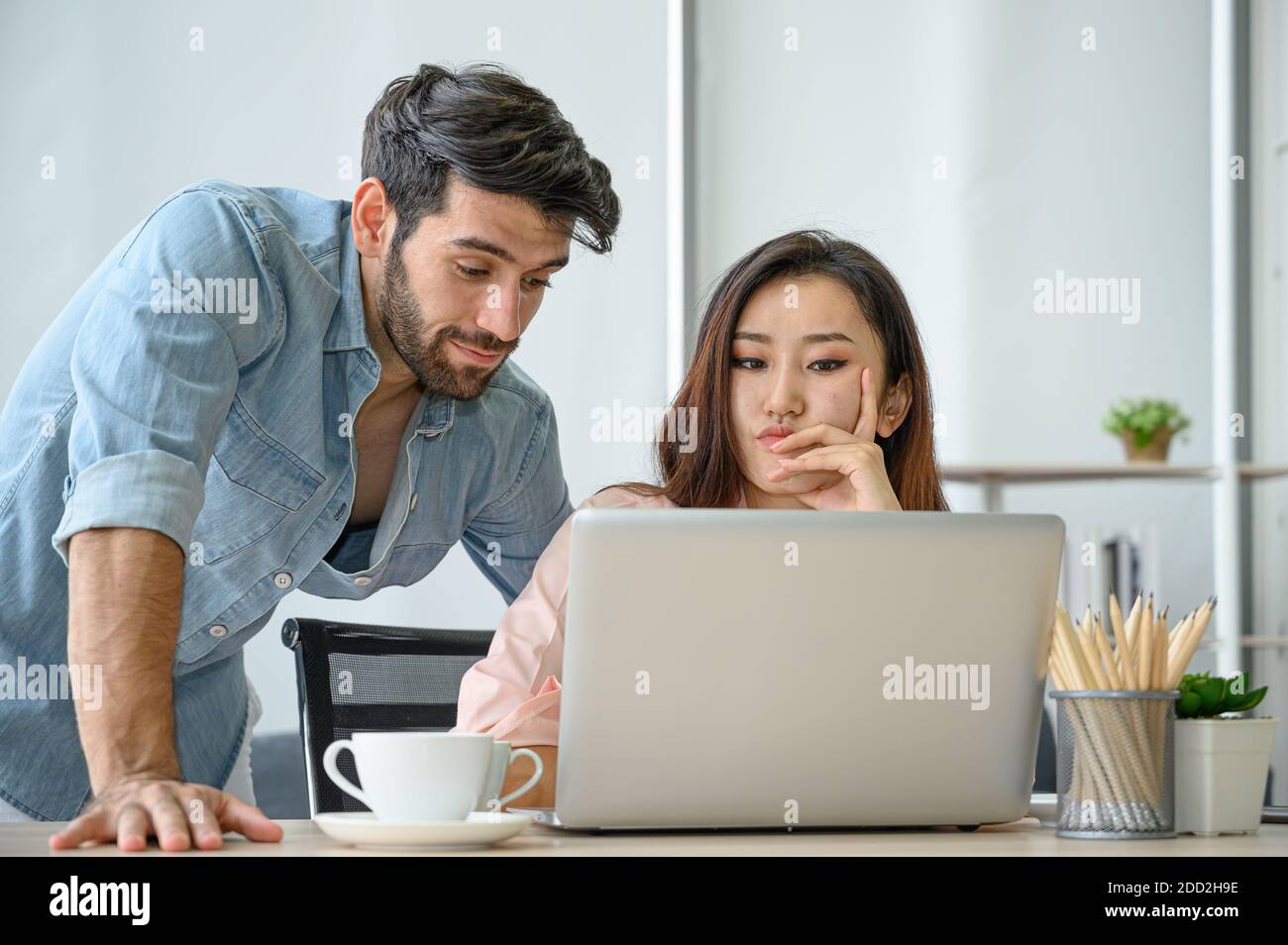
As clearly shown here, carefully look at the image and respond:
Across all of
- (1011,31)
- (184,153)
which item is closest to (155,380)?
(184,153)

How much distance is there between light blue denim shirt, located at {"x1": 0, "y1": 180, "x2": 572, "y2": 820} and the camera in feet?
4.43

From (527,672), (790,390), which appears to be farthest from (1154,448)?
(527,672)

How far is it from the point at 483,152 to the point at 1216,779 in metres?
1.13

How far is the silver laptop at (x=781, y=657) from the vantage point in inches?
36.0

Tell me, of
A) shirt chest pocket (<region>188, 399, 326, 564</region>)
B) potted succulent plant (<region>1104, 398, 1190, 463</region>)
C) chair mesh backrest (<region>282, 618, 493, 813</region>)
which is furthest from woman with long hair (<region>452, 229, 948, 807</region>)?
potted succulent plant (<region>1104, 398, 1190, 463</region>)

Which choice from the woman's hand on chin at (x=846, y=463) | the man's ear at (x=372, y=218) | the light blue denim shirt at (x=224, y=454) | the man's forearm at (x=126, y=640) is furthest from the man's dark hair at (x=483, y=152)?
the man's forearm at (x=126, y=640)

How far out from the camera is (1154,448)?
343 cm

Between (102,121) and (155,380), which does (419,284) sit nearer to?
(155,380)

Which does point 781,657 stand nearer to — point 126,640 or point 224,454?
point 126,640

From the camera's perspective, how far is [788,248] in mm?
1789

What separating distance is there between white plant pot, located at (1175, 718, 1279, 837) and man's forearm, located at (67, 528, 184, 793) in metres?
0.82

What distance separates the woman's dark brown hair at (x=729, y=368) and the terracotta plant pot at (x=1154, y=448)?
1.72 metres

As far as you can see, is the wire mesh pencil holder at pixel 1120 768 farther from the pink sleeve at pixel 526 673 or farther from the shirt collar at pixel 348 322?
the shirt collar at pixel 348 322
